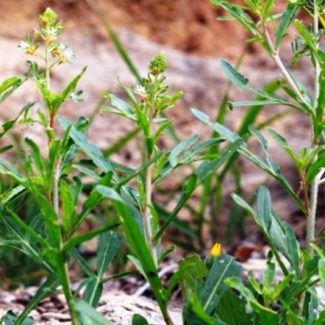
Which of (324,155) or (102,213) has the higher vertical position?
(324,155)

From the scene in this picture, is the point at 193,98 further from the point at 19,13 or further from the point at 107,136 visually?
the point at 19,13

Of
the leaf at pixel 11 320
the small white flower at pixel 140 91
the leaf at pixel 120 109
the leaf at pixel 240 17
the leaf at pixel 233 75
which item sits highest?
the leaf at pixel 240 17

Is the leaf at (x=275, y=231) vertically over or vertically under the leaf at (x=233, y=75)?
under

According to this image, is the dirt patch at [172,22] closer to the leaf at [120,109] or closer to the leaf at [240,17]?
the leaf at [240,17]

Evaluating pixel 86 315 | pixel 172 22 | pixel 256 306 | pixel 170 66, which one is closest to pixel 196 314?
pixel 256 306

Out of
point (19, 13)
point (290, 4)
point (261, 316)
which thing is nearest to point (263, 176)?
point (19, 13)

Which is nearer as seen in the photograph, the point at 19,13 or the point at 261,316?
the point at 261,316

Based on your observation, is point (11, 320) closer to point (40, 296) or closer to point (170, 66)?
point (40, 296)

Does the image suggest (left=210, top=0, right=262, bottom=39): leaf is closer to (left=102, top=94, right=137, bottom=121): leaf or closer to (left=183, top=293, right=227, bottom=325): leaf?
(left=102, top=94, right=137, bottom=121): leaf

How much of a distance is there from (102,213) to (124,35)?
173 cm

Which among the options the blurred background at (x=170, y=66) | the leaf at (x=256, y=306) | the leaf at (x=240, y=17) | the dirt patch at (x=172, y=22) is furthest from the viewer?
the dirt patch at (x=172, y=22)

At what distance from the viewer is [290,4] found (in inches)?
85.2

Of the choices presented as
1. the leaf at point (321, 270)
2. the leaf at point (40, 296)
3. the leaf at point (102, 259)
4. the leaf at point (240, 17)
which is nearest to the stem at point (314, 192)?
the leaf at point (240, 17)

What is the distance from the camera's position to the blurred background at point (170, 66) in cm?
495
